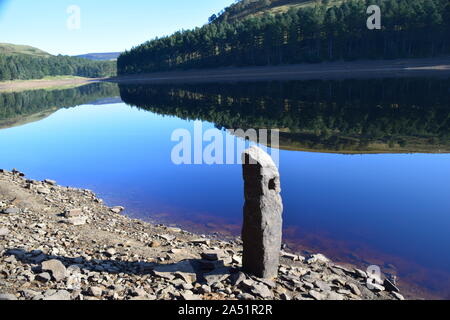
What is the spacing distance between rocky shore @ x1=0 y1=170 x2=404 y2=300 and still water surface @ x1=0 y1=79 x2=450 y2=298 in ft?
7.04

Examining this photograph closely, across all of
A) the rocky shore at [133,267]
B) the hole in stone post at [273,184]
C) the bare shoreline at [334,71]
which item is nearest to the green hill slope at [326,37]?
the bare shoreline at [334,71]

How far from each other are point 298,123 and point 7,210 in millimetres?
29681

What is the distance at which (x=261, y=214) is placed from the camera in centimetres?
974

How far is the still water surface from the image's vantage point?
13.7 m

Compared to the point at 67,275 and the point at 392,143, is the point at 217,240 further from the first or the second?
the point at 392,143

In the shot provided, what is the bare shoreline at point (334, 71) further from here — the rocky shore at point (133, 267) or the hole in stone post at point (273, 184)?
the hole in stone post at point (273, 184)

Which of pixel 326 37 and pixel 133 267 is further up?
pixel 326 37

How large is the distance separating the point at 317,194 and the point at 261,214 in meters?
10.4

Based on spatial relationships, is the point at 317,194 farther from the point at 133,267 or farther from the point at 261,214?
the point at 133,267

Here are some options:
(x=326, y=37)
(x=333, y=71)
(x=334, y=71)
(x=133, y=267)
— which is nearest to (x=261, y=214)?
(x=133, y=267)

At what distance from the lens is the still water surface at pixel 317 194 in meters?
13.7

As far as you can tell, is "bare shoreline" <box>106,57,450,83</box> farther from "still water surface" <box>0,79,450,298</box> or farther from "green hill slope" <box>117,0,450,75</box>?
"still water surface" <box>0,79,450,298</box>

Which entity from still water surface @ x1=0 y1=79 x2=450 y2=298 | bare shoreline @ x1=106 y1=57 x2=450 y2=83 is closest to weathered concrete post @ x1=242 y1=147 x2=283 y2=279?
still water surface @ x1=0 y1=79 x2=450 y2=298
